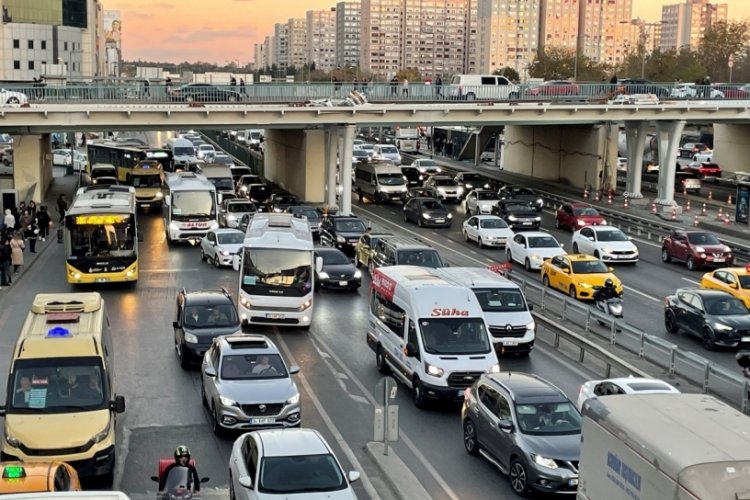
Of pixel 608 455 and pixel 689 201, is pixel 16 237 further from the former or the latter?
pixel 689 201

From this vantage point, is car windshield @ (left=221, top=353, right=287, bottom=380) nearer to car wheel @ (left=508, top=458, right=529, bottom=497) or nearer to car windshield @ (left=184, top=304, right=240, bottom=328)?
car windshield @ (left=184, top=304, right=240, bottom=328)

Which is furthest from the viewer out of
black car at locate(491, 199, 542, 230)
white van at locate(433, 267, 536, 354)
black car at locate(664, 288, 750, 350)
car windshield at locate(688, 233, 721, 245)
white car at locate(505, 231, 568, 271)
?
black car at locate(491, 199, 542, 230)

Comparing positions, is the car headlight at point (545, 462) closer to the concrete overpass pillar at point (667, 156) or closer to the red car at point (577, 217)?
the red car at point (577, 217)

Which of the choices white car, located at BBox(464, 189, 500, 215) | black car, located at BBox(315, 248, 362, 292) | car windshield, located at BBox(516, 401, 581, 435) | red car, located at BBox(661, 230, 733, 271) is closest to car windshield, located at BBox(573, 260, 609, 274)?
black car, located at BBox(315, 248, 362, 292)

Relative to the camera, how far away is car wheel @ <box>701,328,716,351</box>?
26.4 meters

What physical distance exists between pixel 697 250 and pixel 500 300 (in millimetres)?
16064

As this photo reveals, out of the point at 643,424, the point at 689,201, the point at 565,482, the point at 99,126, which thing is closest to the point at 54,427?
the point at 565,482

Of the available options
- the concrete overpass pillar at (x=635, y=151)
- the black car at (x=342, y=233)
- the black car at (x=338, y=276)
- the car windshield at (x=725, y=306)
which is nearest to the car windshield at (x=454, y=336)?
the car windshield at (x=725, y=306)

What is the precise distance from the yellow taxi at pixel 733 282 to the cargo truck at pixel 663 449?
1861 centimetres

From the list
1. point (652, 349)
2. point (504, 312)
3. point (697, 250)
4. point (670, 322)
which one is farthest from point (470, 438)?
point (697, 250)

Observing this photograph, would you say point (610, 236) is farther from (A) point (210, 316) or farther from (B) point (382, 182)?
(B) point (382, 182)

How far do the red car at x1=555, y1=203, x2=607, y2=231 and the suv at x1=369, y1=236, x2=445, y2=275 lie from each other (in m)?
16.1

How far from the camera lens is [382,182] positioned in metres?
60.8

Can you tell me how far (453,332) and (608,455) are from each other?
366 inches
